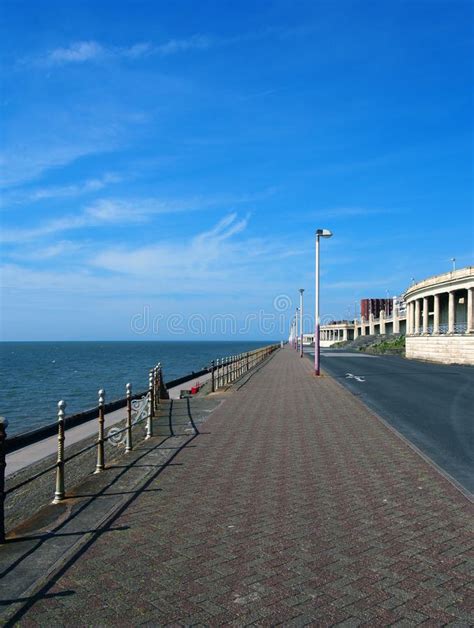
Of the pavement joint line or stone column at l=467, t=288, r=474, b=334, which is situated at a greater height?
stone column at l=467, t=288, r=474, b=334

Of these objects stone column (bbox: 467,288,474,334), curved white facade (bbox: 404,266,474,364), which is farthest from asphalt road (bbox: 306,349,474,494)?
curved white facade (bbox: 404,266,474,364)

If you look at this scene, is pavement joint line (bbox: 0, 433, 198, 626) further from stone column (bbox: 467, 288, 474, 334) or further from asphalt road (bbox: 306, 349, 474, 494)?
stone column (bbox: 467, 288, 474, 334)

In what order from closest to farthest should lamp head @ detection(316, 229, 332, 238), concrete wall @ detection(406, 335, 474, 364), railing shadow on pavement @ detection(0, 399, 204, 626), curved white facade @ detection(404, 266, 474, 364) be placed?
railing shadow on pavement @ detection(0, 399, 204, 626), lamp head @ detection(316, 229, 332, 238), concrete wall @ detection(406, 335, 474, 364), curved white facade @ detection(404, 266, 474, 364)

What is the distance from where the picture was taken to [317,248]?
28.9m

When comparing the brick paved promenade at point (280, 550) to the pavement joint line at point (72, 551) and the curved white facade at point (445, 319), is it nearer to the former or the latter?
the pavement joint line at point (72, 551)

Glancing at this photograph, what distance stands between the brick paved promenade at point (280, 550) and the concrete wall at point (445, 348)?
35301mm

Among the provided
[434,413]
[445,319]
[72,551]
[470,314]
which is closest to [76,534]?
[72,551]

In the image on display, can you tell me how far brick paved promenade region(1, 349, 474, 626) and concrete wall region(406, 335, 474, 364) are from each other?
35.3m

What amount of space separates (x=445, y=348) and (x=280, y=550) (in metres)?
43.4

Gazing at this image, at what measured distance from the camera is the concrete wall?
40.9 meters

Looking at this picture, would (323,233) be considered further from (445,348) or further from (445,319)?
(445,319)

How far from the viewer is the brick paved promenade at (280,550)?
3.71m

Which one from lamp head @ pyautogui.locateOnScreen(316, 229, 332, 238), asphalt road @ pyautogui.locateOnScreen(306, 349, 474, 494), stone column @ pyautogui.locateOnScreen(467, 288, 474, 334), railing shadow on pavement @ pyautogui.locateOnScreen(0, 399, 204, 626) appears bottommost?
asphalt road @ pyautogui.locateOnScreen(306, 349, 474, 494)

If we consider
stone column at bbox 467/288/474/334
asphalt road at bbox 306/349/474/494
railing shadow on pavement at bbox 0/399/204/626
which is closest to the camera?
railing shadow on pavement at bbox 0/399/204/626
